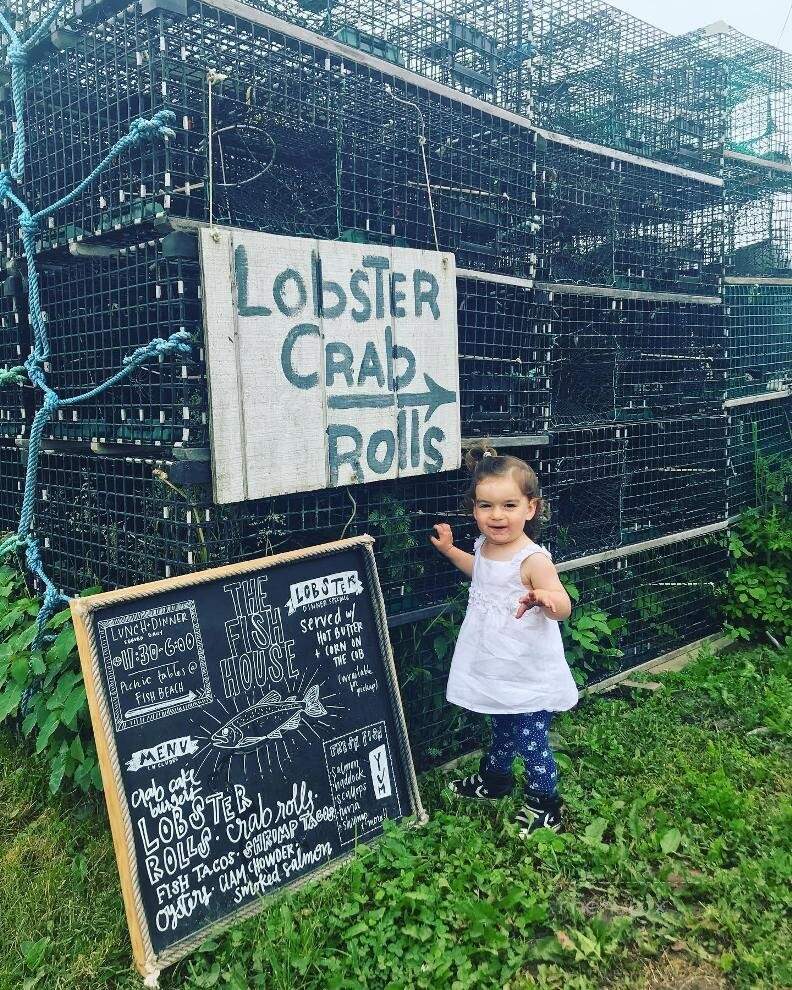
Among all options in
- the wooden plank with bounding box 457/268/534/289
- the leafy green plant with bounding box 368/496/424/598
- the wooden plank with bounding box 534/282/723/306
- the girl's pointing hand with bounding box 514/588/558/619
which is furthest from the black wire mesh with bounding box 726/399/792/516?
the girl's pointing hand with bounding box 514/588/558/619

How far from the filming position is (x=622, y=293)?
527cm

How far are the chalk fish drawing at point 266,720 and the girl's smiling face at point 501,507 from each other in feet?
3.34

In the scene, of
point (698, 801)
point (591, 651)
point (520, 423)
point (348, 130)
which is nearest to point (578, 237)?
point (520, 423)

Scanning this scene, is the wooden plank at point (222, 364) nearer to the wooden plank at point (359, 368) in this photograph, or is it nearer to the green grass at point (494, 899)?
the wooden plank at point (359, 368)

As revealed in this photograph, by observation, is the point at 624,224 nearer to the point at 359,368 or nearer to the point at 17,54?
the point at 359,368

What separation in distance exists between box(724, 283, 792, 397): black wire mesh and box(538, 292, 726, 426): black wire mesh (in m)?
0.36

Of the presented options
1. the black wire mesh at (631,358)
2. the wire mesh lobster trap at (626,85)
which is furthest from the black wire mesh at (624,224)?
the wire mesh lobster trap at (626,85)

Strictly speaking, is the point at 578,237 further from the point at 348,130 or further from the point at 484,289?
the point at 348,130

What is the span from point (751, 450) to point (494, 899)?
457cm

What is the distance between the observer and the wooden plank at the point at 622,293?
4891mm

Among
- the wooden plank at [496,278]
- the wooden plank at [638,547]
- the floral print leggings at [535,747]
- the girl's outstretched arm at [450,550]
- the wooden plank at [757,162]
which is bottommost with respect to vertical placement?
the floral print leggings at [535,747]

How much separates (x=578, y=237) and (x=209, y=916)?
4.41 m

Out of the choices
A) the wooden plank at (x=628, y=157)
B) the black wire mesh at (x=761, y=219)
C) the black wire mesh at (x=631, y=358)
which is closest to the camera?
the wooden plank at (x=628, y=157)

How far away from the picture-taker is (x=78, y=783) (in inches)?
138
